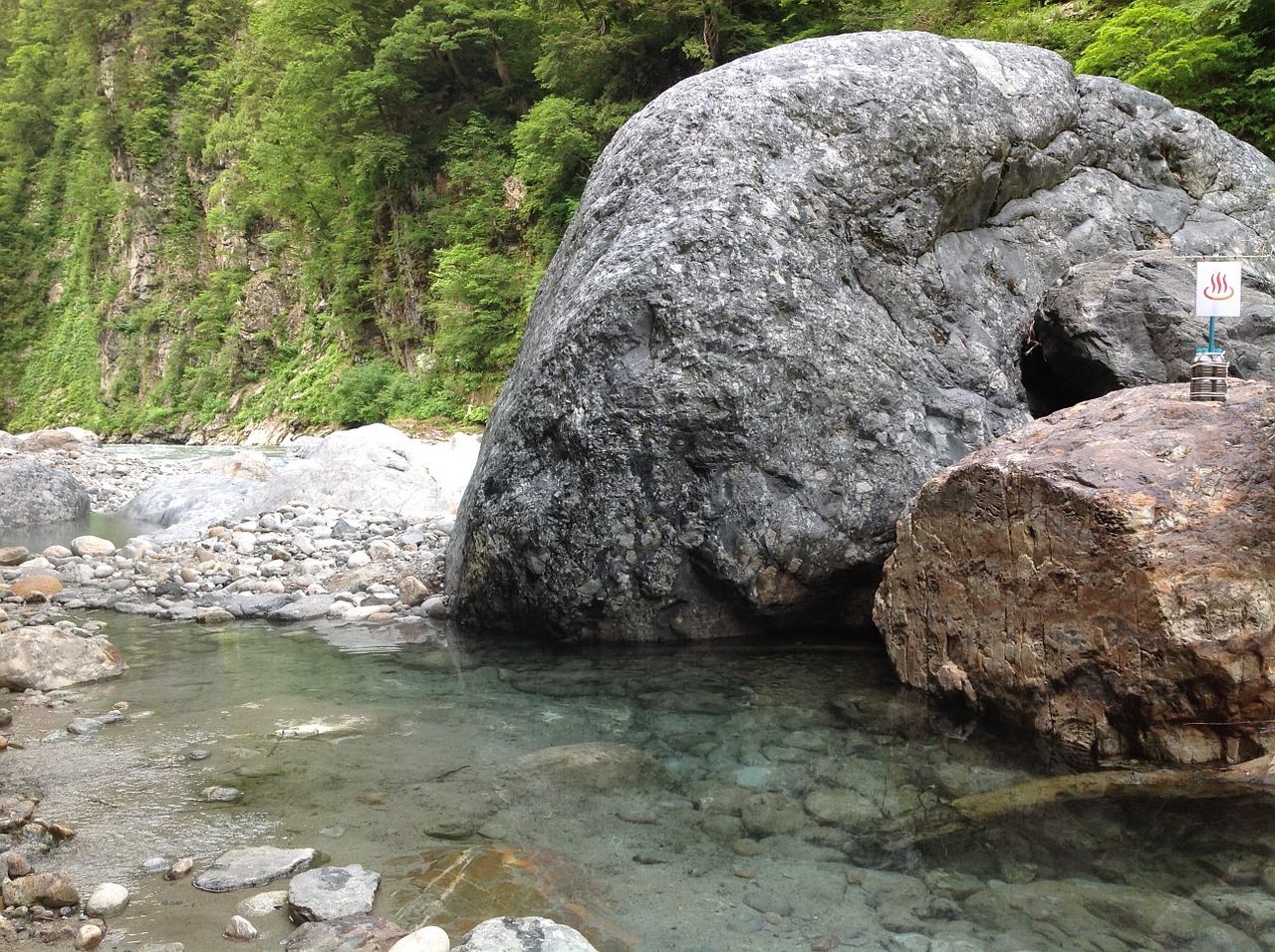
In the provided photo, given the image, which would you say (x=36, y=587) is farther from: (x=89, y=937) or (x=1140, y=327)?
(x=1140, y=327)

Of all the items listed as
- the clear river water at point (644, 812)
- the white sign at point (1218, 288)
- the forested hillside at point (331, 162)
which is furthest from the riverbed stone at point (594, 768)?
the forested hillside at point (331, 162)

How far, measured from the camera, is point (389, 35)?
2062 centimetres

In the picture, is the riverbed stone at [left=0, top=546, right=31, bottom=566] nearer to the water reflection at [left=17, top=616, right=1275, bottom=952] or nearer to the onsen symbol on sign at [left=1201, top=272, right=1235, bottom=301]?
the water reflection at [left=17, top=616, right=1275, bottom=952]

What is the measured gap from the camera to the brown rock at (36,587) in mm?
5855

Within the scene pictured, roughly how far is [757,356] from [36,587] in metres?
4.98

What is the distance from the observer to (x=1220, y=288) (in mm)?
3516

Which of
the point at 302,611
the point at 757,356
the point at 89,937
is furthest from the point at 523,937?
the point at 302,611

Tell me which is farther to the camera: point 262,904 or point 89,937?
point 262,904

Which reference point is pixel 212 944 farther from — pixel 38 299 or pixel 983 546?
pixel 38 299

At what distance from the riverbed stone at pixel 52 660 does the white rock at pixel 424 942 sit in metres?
2.88

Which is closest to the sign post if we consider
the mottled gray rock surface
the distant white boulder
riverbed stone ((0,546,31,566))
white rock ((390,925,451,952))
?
the mottled gray rock surface

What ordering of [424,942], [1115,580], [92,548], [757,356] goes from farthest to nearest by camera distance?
[92,548], [757,356], [1115,580], [424,942]

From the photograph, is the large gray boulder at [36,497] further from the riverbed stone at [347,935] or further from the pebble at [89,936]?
the riverbed stone at [347,935]

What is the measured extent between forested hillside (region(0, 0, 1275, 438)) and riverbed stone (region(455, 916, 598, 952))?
9.56m
